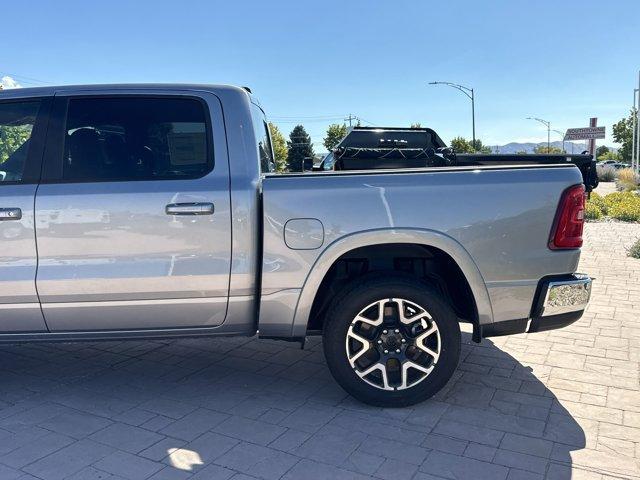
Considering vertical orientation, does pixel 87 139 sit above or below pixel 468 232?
above

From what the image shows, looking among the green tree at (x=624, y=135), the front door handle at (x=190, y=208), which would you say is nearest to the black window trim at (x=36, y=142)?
the front door handle at (x=190, y=208)

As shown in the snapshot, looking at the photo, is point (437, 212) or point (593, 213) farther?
point (593, 213)

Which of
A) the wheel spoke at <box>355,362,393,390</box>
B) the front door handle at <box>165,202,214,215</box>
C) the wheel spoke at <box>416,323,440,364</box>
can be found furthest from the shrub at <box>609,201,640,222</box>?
the front door handle at <box>165,202,214,215</box>

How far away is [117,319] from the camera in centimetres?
327

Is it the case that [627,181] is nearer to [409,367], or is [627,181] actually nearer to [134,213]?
[409,367]

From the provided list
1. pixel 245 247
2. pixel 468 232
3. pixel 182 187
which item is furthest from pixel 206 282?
pixel 468 232

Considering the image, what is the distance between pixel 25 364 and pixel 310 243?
2794 millimetres

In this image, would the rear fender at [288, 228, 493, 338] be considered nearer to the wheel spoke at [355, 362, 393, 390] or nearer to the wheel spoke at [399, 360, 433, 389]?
the wheel spoke at [399, 360, 433, 389]

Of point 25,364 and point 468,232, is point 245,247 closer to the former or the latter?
point 468,232

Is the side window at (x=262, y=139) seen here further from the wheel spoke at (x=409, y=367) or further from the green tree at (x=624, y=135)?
the green tree at (x=624, y=135)

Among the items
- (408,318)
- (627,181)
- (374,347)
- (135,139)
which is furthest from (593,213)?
(135,139)

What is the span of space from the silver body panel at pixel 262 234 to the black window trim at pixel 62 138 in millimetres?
48

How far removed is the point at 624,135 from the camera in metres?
52.1

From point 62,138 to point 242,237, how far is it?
1314 mm
